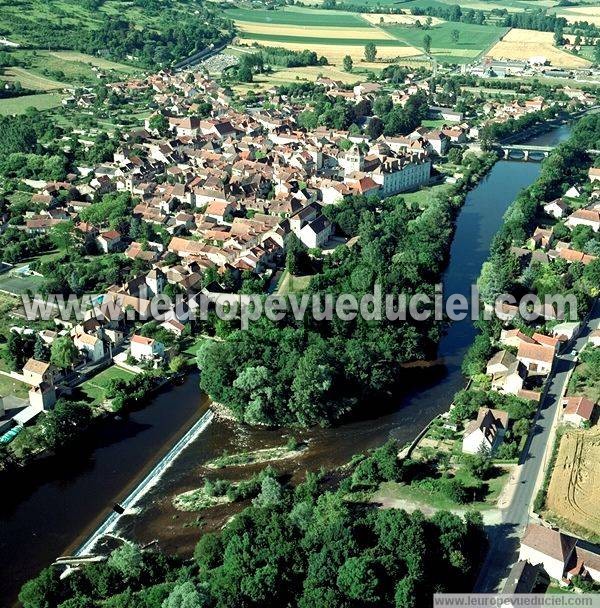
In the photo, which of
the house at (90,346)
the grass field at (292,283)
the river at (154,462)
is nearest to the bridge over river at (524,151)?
the grass field at (292,283)

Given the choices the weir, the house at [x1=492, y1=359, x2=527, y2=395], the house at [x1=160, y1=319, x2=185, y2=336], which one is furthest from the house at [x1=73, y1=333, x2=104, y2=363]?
the house at [x1=492, y1=359, x2=527, y2=395]

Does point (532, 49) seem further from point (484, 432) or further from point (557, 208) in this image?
point (484, 432)

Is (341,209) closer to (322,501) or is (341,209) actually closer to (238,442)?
(238,442)

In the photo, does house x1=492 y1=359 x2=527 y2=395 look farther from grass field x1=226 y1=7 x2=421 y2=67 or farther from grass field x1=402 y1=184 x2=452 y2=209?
grass field x1=226 y1=7 x2=421 y2=67

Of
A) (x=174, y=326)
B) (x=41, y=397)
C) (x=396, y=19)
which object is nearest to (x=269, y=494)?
(x=41, y=397)

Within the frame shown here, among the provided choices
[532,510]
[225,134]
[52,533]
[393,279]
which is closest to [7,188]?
[225,134]

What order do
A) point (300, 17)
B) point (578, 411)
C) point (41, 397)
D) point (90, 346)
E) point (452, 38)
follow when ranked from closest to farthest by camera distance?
point (578, 411) < point (41, 397) < point (90, 346) < point (452, 38) < point (300, 17)
